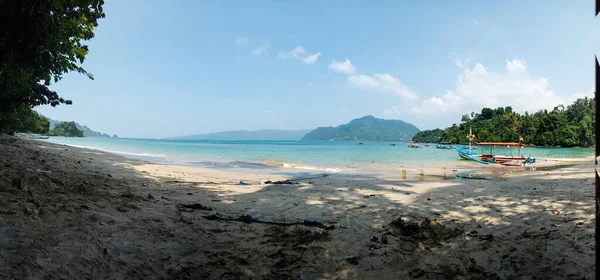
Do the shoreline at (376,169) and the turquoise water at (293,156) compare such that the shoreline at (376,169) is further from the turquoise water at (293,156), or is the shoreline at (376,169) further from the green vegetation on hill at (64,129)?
the green vegetation on hill at (64,129)

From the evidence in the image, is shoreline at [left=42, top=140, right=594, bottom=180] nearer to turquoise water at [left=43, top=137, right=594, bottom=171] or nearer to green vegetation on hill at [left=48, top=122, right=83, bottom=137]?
turquoise water at [left=43, top=137, right=594, bottom=171]

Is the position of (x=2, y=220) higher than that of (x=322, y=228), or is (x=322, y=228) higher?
(x=2, y=220)

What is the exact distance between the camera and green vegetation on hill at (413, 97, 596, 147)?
81.1 m

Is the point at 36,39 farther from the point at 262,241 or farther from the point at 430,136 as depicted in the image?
the point at 430,136

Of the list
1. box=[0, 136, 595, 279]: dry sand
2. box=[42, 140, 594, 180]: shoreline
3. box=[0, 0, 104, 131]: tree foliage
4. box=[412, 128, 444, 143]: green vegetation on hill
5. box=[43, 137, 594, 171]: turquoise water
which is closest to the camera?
box=[0, 136, 595, 279]: dry sand

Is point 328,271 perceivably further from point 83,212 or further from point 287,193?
point 287,193

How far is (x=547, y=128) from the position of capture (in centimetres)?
8844

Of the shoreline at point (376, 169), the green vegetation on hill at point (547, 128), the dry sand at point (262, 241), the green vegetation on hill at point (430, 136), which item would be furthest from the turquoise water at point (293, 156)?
the green vegetation on hill at point (430, 136)

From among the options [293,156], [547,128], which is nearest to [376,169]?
[293,156]

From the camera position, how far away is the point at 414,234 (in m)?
4.81

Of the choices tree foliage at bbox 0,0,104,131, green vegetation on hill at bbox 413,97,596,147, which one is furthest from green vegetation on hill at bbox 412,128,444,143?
tree foliage at bbox 0,0,104,131

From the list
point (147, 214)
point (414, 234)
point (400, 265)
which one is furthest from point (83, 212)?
point (414, 234)

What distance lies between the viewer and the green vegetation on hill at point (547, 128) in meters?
81.1

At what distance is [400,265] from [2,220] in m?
4.61
